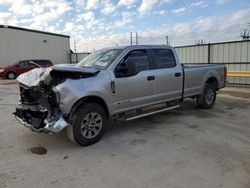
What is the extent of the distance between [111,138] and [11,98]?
6549 millimetres

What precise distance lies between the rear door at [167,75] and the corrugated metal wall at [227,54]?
764 cm

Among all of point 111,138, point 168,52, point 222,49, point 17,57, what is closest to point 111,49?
point 168,52

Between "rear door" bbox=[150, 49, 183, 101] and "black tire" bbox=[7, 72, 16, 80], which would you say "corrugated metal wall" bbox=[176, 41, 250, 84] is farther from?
"black tire" bbox=[7, 72, 16, 80]

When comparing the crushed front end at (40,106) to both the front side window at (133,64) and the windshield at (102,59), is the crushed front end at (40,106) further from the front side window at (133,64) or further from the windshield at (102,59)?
the front side window at (133,64)

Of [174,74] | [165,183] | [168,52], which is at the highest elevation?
[168,52]

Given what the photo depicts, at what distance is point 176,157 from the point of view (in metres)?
3.85

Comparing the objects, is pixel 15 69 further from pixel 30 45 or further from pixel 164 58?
pixel 164 58

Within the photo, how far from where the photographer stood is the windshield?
16.1 feet

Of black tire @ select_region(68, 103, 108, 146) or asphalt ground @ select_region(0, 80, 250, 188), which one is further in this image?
black tire @ select_region(68, 103, 108, 146)

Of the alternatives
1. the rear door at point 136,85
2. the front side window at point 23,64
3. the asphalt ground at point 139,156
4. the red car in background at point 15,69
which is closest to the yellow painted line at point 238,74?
the asphalt ground at point 139,156

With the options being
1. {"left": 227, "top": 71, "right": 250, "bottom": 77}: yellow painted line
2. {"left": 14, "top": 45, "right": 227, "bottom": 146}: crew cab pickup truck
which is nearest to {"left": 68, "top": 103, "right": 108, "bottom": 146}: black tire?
{"left": 14, "top": 45, "right": 227, "bottom": 146}: crew cab pickup truck

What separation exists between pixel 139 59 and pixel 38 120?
2.55 meters

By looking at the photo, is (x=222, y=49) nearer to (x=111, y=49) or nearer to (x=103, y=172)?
(x=111, y=49)

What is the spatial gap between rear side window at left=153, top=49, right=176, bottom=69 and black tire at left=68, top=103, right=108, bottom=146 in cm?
200
